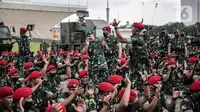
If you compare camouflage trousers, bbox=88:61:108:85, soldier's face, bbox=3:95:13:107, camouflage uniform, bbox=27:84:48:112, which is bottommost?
camouflage uniform, bbox=27:84:48:112

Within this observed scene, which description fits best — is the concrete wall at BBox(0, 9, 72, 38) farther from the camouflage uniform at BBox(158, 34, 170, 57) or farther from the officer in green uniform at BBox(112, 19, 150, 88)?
the officer in green uniform at BBox(112, 19, 150, 88)

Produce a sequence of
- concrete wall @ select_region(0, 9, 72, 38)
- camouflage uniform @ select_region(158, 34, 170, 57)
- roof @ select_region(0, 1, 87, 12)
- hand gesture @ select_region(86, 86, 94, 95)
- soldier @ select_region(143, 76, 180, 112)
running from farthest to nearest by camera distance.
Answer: concrete wall @ select_region(0, 9, 72, 38), roof @ select_region(0, 1, 87, 12), camouflage uniform @ select_region(158, 34, 170, 57), hand gesture @ select_region(86, 86, 94, 95), soldier @ select_region(143, 76, 180, 112)

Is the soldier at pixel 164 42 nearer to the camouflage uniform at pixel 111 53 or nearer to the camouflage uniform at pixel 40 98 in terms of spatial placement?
the camouflage uniform at pixel 111 53

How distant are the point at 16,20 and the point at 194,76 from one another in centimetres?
3197

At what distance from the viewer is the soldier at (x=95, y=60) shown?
5.96 metres

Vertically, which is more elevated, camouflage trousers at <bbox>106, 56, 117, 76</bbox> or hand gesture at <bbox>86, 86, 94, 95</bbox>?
camouflage trousers at <bbox>106, 56, 117, 76</bbox>

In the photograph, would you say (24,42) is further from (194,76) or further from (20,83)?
(194,76)

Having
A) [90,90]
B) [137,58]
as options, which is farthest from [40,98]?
[137,58]

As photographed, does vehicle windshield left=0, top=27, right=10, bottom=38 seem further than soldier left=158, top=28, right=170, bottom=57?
Yes

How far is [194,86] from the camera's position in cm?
379

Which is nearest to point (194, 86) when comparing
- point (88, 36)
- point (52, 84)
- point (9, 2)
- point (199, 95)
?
point (199, 95)

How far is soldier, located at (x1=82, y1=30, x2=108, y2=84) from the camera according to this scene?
5.96 metres

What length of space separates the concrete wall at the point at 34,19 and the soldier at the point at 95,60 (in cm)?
3016

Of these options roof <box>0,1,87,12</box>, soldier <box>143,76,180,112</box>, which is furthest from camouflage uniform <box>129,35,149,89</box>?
roof <box>0,1,87,12</box>
